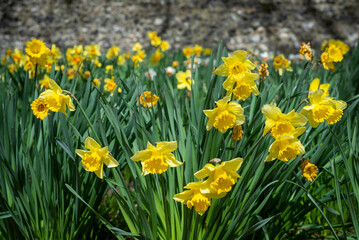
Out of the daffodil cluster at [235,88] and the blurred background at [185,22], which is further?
the blurred background at [185,22]

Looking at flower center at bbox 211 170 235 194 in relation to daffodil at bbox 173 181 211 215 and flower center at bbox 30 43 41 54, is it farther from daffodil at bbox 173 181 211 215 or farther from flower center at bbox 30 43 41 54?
flower center at bbox 30 43 41 54

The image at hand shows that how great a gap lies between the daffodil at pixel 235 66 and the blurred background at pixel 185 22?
586 cm

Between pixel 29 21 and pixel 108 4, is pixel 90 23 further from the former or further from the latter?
pixel 29 21

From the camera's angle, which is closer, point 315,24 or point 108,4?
point 315,24

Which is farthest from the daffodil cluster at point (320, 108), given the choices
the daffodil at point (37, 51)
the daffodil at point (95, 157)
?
the daffodil at point (37, 51)

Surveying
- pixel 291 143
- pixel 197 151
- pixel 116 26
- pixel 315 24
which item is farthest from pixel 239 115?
pixel 116 26

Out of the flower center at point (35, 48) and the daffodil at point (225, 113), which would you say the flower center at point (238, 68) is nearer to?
the daffodil at point (225, 113)

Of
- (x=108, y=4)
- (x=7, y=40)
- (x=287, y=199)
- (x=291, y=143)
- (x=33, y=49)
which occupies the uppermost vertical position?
(x=33, y=49)

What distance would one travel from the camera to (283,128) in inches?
35.9

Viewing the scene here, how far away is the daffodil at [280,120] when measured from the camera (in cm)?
91

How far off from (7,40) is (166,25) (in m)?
3.73

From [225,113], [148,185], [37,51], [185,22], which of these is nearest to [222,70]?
[225,113]

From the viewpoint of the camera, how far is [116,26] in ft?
25.4

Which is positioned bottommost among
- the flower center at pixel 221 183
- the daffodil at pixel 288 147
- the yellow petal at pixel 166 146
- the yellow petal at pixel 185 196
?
the yellow petal at pixel 185 196
